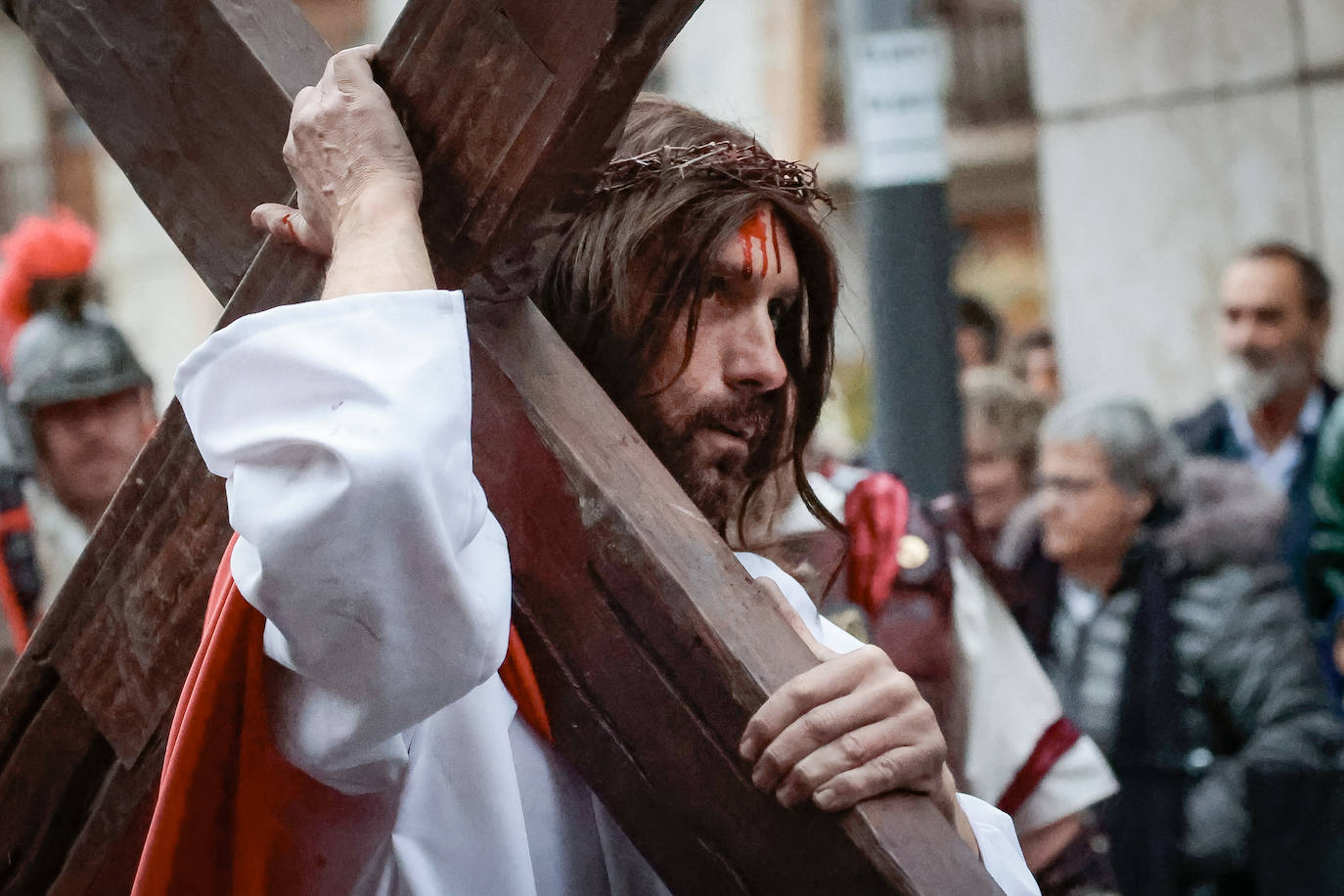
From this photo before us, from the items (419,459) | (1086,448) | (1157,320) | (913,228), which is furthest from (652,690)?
(1157,320)

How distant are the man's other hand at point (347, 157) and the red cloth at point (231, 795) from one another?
35cm

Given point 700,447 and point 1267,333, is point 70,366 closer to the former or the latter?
point 700,447

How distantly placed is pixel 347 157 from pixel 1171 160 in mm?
8120

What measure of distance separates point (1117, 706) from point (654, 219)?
2.43m

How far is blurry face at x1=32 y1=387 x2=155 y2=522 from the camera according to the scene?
168 inches

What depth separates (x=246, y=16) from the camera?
1.58m

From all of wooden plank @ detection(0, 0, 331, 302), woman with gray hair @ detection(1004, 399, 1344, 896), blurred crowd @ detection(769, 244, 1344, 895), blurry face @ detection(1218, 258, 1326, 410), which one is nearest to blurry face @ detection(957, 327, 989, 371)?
blurred crowd @ detection(769, 244, 1344, 895)

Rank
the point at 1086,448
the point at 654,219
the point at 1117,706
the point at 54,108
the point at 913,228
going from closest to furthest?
the point at 654,219
the point at 1117,706
the point at 1086,448
the point at 913,228
the point at 54,108

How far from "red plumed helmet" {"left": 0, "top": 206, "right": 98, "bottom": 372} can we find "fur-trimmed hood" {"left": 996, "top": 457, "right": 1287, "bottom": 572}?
316 cm

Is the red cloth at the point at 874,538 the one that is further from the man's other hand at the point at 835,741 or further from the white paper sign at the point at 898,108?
the man's other hand at the point at 835,741

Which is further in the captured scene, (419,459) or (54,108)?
(54,108)

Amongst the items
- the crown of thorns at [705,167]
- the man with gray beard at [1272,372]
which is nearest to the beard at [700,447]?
the crown of thorns at [705,167]

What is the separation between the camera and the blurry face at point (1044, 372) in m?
6.68

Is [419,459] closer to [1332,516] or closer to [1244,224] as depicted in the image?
[1332,516]
